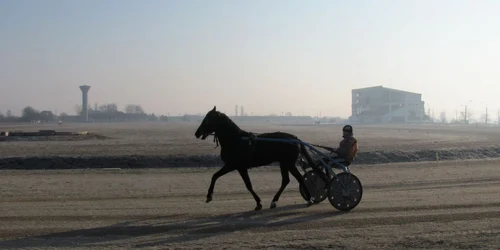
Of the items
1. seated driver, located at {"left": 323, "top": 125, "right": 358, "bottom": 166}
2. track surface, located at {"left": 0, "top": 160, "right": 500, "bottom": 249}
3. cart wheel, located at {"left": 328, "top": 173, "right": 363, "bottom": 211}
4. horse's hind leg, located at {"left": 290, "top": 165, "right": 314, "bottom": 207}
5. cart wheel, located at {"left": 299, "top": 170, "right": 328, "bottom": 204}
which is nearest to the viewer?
track surface, located at {"left": 0, "top": 160, "right": 500, "bottom": 249}

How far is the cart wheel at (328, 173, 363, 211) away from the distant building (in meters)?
176

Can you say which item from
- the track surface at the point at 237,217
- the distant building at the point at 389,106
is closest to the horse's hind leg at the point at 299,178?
the track surface at the point at 237,217

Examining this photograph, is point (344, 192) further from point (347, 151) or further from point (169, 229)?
point (169, 229)

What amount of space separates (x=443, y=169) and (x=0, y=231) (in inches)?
718

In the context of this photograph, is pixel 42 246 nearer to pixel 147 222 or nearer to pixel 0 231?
pixel 0 231

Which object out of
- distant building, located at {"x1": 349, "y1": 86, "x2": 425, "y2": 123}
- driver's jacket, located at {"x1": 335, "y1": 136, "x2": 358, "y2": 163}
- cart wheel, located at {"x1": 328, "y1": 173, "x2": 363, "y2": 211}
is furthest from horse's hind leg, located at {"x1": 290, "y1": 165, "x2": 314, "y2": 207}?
distant building, located at {"x1": 349, "y1": 86, "x2": 425, "y2": 123}

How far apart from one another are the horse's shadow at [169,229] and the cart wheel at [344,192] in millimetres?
260

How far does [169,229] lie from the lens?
9203 mm

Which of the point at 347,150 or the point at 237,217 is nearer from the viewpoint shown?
the point at 237,217

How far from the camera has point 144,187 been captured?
1656 centimetres

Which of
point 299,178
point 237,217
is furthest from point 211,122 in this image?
point 299,178

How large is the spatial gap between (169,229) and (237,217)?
1604mm

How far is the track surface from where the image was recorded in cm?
822

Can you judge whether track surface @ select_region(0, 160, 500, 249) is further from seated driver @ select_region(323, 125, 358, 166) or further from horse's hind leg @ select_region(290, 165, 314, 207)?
seated driver @ select_region(323, 125, 358, 166)
